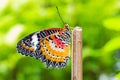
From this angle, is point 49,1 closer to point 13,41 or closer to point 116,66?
point 13,41

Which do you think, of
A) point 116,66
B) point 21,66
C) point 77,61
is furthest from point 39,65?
point 77,61

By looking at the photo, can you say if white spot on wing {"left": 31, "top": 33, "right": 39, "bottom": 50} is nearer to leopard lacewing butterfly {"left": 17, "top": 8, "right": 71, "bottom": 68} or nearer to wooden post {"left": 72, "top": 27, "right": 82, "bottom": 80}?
leopard lacewing butterfly {"left": 17, "top": 8, "right": 71, "bottom": 68}

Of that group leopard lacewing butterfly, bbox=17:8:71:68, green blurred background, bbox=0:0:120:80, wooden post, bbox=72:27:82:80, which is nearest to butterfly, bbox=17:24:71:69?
leopard lacewing butterfly, bbox=17:8:71:68

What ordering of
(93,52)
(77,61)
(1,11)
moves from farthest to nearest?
1. (1,11)
2. (93,52)
3. (77,61)

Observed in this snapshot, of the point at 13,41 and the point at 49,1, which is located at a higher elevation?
the point at 49,1

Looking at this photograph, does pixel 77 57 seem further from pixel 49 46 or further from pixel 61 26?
pixel 61 26

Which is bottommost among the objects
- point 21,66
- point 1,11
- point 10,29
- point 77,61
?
point 77,61

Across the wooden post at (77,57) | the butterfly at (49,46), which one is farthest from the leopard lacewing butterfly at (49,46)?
the wooden post at (77,57)
